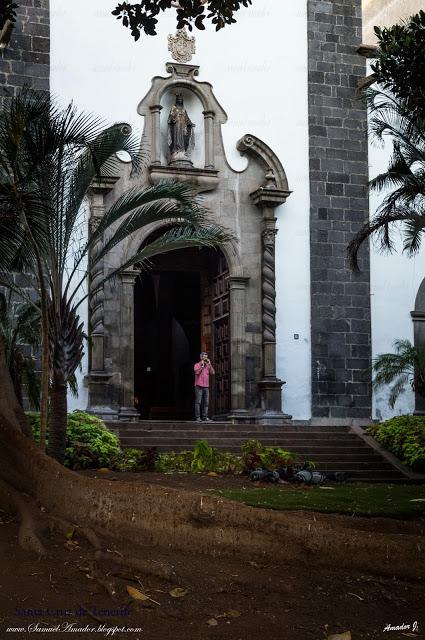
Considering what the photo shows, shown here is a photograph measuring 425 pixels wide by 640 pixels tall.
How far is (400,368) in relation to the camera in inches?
739

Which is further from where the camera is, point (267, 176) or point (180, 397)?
point (180, 397)

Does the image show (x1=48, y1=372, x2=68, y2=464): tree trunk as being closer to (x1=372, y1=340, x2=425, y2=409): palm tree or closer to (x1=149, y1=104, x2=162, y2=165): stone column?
(x1=149, y1=104, x2=162, y2=165): stone column

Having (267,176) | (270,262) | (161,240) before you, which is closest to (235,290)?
(270,262)

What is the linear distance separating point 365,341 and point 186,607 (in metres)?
14.2

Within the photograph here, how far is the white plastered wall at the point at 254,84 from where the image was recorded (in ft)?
61.8

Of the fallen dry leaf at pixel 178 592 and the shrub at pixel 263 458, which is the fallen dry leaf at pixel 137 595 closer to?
the fallen dry leaf at pixel 178 592

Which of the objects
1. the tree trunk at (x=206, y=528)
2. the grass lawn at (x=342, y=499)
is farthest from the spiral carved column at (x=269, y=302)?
the tree trunk at (x=206, y=528)

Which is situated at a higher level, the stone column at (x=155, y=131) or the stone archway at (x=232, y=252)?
the stone column at (x=155, y=131)

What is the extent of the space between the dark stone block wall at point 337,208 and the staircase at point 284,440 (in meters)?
1.58

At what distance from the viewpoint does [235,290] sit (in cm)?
1950

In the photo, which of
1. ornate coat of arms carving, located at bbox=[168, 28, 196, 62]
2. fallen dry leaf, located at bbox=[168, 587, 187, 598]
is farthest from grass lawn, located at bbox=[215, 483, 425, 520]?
ornate coat of arms carving, located at bbox=[168, 28, 196, 62]

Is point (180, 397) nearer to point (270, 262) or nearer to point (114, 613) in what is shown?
point (270, 262)

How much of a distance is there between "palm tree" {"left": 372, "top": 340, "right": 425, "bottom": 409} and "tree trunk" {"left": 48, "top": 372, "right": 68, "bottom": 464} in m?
7.70

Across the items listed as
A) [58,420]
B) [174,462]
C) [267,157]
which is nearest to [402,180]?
[267,157]
